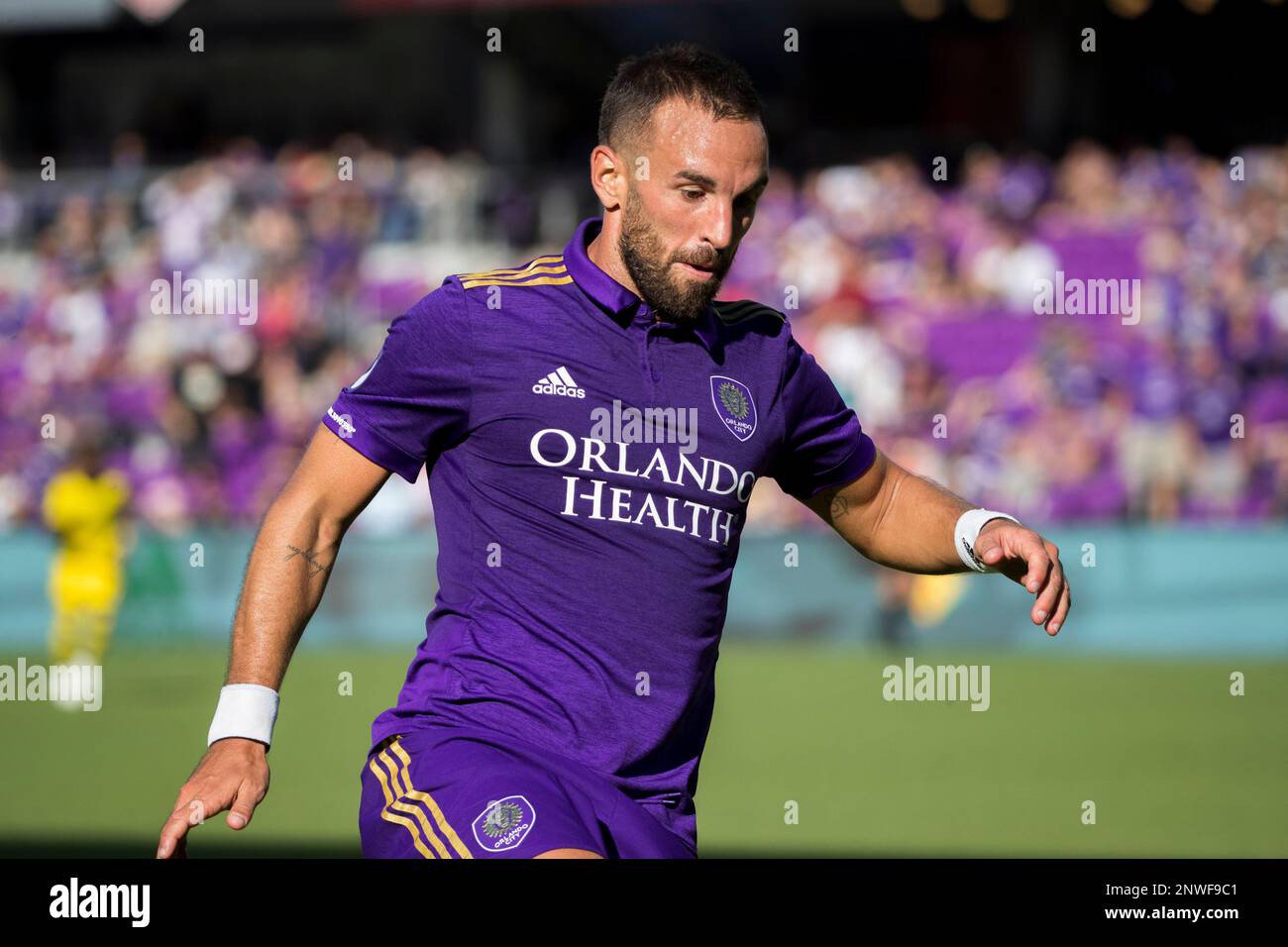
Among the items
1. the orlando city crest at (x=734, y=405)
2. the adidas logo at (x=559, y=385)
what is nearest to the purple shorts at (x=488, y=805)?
the adidas logo at (x=559, y=385)

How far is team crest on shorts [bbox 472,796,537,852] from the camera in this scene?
297 cm

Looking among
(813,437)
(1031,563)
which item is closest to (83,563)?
(813,437)

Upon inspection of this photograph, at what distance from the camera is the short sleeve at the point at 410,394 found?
3.39m

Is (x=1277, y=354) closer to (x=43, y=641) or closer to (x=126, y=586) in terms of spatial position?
(x=126, y=586)

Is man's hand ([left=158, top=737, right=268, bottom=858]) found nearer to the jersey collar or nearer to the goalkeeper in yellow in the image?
the jersey collar

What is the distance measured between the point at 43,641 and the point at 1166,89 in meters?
15.7

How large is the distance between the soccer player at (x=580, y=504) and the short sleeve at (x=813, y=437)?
0.44ft

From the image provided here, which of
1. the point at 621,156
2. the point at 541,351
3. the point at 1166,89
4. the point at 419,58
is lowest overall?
the point at 541,351

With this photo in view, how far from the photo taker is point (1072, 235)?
18.9m

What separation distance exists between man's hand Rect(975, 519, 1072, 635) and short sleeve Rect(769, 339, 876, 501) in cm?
40

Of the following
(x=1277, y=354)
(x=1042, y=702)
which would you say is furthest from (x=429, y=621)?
(x=1277, y=354)

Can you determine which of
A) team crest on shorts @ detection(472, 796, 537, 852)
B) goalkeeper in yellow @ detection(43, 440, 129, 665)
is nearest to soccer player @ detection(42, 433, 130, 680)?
goalkeeper in yellow @ detection(43, 440, 129, 665)

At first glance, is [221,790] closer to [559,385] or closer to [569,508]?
[569,508]

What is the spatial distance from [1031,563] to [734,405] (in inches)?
28.2
